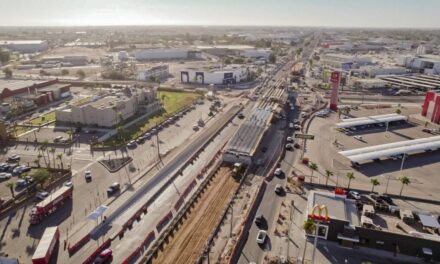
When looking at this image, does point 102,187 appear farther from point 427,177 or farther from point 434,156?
point 434,156

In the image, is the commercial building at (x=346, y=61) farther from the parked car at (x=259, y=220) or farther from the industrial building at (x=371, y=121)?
the parked car at (x=259, y=220)

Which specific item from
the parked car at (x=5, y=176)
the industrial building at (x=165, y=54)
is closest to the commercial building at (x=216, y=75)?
the industrial building at (x=165, y=54)

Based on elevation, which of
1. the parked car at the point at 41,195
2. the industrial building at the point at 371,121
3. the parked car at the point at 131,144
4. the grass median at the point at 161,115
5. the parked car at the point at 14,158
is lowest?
the parked car at the point at 41,195

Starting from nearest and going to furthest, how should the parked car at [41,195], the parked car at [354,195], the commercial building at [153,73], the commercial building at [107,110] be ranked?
the parked car at [354,195] < the parked car at [41,195] < the commercial building at [107,110] < the commercial building at [153,73]

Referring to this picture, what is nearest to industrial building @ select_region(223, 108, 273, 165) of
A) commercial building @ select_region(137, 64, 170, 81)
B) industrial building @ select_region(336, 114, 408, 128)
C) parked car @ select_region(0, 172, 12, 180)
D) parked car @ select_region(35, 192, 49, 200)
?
industrial building @ select_region(336, 114, 408, 128)

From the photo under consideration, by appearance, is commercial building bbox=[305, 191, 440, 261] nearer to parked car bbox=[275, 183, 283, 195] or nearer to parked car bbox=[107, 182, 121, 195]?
parked car bbox=[275, 183, 283, 195]

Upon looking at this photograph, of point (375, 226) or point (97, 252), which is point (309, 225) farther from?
point (97, 252)
